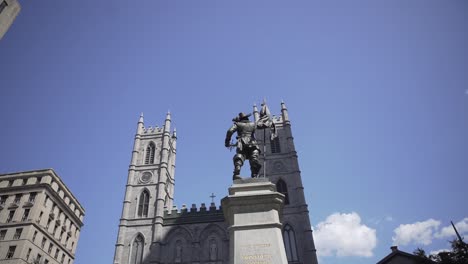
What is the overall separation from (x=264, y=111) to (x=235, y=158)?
1759 millimetres

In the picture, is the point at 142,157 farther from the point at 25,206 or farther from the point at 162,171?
the point at 25,206

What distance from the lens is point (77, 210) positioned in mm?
44812

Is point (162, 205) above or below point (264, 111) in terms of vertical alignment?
above

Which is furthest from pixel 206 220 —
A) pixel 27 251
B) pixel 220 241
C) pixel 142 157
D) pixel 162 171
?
pixel 27 251

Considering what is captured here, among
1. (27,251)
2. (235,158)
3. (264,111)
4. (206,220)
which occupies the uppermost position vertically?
(206,220)

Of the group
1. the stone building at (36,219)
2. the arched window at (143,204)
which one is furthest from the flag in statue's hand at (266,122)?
the arched window at (143,204)

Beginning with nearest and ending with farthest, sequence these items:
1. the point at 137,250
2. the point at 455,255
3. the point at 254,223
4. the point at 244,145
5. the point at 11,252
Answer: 1. the point at 254,223
2. the point at 244,145
3. the point at 455,255
4. the point at 11,252
5. the point at 137,250

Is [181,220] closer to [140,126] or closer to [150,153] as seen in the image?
[150,153]

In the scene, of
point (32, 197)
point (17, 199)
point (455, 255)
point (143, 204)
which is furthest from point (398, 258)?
point (17, 199)

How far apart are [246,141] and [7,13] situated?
15.9m

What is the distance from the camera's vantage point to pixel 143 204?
39.1 metres

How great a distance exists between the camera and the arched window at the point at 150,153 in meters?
43.9

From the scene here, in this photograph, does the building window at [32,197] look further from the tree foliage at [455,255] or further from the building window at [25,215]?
the tree foliage at [455,255]

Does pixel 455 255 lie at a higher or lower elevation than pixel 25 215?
lower
